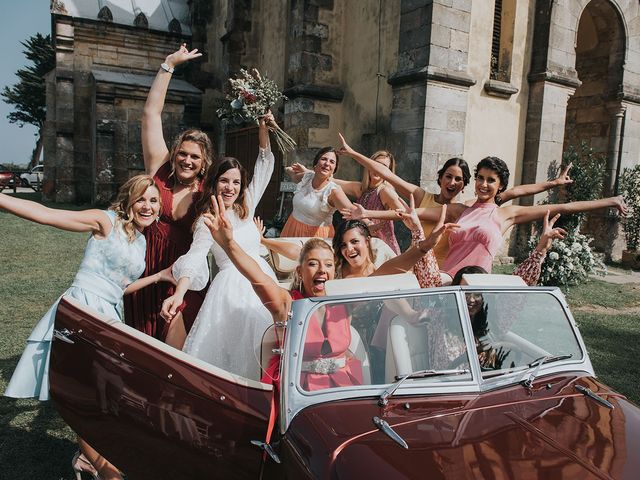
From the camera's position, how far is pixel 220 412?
6.75 ft

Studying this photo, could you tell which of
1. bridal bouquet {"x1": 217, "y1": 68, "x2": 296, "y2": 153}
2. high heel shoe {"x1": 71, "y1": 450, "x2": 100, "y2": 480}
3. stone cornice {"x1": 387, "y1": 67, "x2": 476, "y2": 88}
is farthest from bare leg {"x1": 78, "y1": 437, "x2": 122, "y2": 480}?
stone cornice {"x1": 387, "y1": 67, "x2": 476, "y2": 88}

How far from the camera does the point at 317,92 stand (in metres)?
9.81

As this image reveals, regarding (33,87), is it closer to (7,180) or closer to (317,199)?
(7,180)

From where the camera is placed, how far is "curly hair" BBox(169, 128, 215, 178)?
11.1 feet

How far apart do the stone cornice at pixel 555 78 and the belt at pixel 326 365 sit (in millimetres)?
8691

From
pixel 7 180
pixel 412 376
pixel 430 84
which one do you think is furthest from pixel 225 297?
pixel 7 180

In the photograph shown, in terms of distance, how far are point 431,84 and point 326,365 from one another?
660cm

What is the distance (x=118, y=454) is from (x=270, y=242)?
2.58 m

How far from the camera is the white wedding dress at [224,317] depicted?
301 cm

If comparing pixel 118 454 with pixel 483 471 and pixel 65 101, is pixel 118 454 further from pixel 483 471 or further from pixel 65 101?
pixel 65 101

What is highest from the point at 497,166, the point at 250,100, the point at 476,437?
the point at 250,100

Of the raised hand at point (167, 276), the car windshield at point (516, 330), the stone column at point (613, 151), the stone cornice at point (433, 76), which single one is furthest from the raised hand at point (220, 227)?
the stone column at point (613, 151)

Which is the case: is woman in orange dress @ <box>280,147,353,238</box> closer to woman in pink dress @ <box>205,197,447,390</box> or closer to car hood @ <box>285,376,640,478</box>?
woman in pink dress @ <box>205,197,447,390</box>

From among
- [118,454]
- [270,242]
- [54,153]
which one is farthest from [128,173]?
[118,454]
